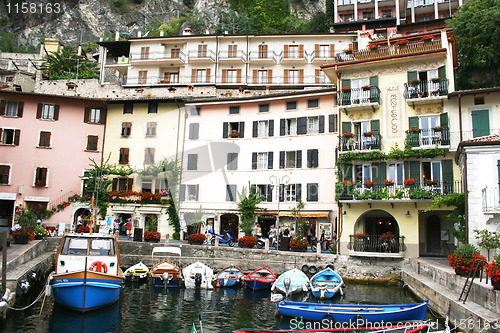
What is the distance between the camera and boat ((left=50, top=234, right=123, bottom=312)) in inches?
734

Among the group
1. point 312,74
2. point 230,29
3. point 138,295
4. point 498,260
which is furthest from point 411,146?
point 230,29

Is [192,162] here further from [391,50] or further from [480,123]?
[480,123]

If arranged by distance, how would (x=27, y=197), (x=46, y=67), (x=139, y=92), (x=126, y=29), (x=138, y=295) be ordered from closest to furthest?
(x=138, y=295), (x=27, y=197), (x=139, y=92), (x=46, y=67), (x=126, y=29)

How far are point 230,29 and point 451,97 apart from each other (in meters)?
36.3

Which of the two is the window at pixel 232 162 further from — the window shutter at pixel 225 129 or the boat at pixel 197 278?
the boat at pixel 197 278

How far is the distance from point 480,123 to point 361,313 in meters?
17.5

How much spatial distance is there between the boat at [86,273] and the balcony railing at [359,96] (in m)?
18.6

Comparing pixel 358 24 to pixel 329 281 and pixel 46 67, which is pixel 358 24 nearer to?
pixel 46 67

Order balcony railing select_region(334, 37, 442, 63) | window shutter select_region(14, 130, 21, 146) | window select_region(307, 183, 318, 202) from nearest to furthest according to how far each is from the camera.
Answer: balcony railing select_region(334, 37, 442, 63) < window select_region(307, 183, 318, 202) < window shutter select_region(14, 130, 21, 146)

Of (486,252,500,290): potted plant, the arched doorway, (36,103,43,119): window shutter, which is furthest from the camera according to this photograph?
(36,103,43,119): window shutter

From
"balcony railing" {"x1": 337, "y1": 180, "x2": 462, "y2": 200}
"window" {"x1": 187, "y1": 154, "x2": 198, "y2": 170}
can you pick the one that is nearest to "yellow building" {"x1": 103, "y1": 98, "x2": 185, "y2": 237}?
"window" {"x1": 187, "y1": 154, "x2": 198, "y2": 170}

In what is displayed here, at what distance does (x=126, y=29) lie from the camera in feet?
258

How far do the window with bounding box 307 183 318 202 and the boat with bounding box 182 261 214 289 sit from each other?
502 inches

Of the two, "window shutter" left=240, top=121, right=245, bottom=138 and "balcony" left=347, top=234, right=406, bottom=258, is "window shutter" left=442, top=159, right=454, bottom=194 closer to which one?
Answer: "balcony" left=347, top=234, right=406, bottom=258
